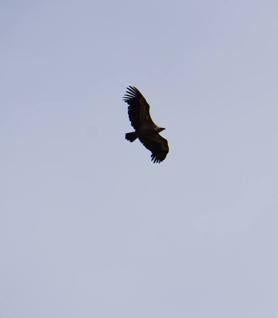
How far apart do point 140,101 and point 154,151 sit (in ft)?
10.1

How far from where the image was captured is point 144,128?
2119 inches

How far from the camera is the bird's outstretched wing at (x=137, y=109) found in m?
52.8

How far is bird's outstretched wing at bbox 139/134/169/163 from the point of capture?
54469 mm

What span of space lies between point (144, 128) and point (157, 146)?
1368 millimetres

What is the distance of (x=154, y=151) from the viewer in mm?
54625

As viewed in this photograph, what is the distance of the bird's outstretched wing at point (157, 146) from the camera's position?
54469 millimetres

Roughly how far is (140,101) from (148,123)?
1382 mm

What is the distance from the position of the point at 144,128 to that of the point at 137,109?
1.16 m

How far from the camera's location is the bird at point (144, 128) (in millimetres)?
52872

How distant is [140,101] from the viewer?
5288 centimetres

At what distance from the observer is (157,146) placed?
5462cm

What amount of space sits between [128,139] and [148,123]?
1.28 meters

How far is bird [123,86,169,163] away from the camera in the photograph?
52.9 m

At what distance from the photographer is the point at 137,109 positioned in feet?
174
